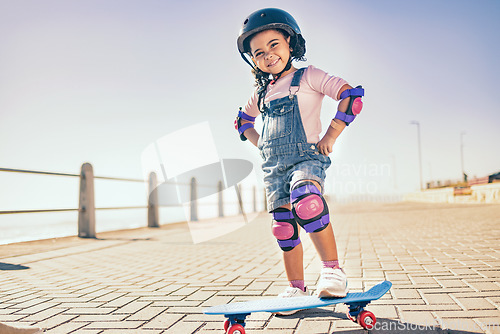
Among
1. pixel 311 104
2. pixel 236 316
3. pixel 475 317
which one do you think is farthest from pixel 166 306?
pixel 475 317

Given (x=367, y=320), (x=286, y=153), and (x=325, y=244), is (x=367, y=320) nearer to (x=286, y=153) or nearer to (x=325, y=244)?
(x=325, y=244)

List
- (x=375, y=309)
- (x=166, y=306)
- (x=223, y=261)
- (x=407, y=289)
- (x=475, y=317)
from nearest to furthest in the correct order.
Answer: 1. (x=475, y=317)
2. (x=375, y=309)
3. (x=166, y=306)
4. (x=407, y=289)
5. (x=223, y=261)

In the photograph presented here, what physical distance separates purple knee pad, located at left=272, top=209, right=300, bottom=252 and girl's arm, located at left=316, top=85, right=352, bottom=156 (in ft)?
1.56

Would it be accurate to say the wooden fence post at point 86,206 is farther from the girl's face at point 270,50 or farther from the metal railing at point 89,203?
the girl's face at point 270,50

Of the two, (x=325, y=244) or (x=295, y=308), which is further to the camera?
(x=325, y=244)

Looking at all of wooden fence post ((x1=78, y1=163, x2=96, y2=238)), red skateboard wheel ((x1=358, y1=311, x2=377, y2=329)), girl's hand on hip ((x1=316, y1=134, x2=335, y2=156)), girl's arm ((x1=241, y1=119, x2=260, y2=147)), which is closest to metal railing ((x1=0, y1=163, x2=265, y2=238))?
wooden fence post ((x1=78, y1=163, x2=96, y2=238))

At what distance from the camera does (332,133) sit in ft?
8.43

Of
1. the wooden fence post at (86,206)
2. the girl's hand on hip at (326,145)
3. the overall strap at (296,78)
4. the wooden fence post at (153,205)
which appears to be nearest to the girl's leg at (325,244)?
the girl's hand on hip at (326,145)

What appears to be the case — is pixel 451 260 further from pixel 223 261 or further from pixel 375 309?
pixel 223 261

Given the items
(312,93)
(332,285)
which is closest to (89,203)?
(312,93)

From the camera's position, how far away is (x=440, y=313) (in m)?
2.37

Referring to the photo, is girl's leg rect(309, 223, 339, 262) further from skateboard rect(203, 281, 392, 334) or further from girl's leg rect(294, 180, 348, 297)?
skateboard rect(203, 281, 392, 334)

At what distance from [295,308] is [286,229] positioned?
640 millimetres

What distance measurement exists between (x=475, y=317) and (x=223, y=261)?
3.27 metres
